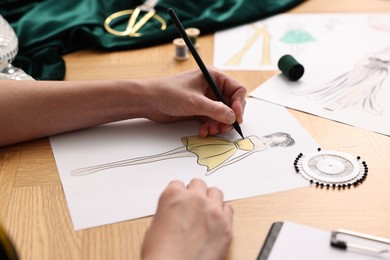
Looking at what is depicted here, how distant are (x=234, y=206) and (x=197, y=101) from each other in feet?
0.68

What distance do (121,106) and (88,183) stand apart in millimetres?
173

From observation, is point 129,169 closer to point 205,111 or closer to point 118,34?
point 205,111

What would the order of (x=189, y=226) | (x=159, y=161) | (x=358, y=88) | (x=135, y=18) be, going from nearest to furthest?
(x=189, y=226), (x=159, y=161), (x=358, y=88), (x=135, y=18)

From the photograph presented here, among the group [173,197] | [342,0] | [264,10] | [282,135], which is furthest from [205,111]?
[342,0]

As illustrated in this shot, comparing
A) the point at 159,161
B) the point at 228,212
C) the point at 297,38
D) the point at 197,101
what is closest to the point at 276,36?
the point at 297,38

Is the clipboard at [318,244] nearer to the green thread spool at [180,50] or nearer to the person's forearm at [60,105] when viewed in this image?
the person's forearm at [60,105]

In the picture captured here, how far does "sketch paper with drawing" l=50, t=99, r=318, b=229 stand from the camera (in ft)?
2.21

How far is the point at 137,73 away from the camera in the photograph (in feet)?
3.36

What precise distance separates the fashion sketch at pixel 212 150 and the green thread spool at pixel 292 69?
19 centimetres

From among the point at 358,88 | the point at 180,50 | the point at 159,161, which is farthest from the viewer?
the point at 180,50

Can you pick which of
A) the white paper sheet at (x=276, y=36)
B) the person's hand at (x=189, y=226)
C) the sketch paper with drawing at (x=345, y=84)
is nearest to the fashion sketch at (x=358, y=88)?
the sketch paper with drawing at (x=345, y=84)

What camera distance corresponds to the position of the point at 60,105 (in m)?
0.81

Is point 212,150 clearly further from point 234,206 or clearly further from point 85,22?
point 85,22

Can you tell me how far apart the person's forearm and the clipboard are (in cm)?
34
